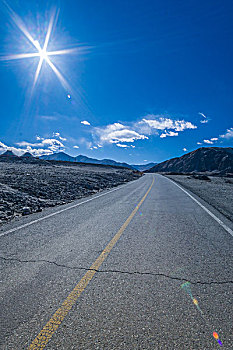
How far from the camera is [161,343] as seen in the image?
1780 millimetres

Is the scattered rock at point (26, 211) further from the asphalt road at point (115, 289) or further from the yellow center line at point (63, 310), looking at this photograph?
the yellow center line at point (63, 310)

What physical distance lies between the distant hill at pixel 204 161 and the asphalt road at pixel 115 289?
12367cm

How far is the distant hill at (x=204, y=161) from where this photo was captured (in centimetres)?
12058

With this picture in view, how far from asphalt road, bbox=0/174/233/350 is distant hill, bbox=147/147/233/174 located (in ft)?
406

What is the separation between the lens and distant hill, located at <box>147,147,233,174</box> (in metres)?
121

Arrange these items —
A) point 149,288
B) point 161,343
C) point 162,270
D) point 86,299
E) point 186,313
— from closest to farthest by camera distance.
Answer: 1. point 161,343
2. point 186,313
3. point 86,299
4. point 149,288
5. point 162,270

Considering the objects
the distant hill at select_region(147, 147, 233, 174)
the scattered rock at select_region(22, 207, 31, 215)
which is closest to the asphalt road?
the scattered rock at select_region(22, 207, 31, 215)

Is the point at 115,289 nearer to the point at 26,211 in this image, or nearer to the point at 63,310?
the point at 63,310

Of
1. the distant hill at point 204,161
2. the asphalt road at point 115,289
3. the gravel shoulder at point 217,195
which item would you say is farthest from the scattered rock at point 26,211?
the distant hill at point 204,161

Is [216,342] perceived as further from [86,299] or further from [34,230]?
[34,230]

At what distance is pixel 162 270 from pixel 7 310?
221 centimetres

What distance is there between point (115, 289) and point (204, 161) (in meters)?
144

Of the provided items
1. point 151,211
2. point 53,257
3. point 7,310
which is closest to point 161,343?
point 7,310

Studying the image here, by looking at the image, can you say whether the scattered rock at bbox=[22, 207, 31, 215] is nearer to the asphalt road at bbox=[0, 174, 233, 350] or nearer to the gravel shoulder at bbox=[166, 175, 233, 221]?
the asphalt road at bbox=[0, 174, 233, 350]
